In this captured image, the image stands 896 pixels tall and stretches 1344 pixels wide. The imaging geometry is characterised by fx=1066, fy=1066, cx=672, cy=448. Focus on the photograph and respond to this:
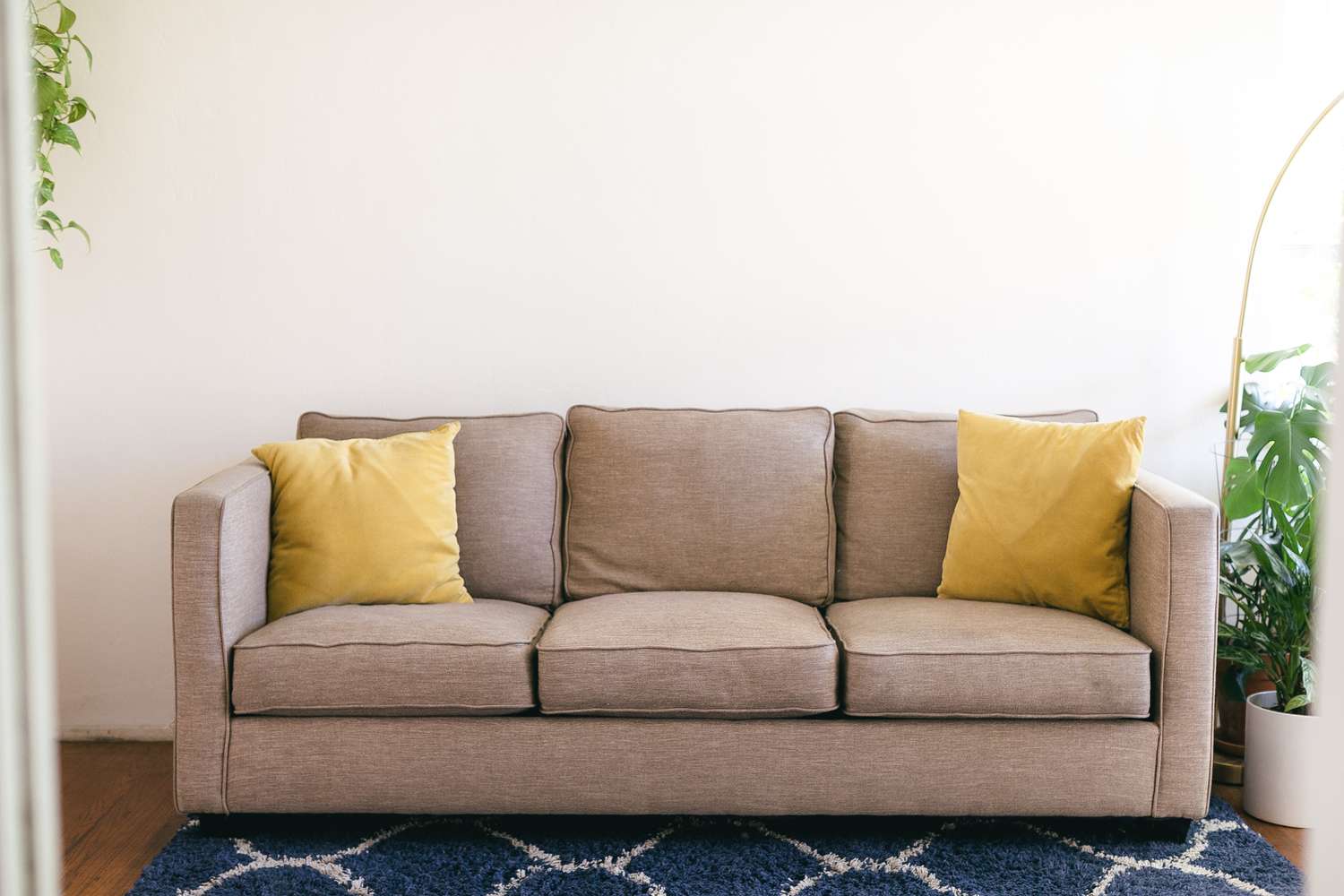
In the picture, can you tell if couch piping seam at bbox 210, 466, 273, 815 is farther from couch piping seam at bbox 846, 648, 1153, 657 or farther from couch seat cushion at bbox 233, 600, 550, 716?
couch piping seam at bbox 846, 648, 1153, 657

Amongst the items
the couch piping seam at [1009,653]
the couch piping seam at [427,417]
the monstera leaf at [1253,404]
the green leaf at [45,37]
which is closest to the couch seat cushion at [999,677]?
the couch piping seam at [1009,653]

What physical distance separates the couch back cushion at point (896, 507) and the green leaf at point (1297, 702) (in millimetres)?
810

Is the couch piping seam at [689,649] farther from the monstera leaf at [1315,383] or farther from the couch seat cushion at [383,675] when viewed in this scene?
the monstera leaf at [1315,383]

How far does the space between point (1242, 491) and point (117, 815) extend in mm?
2742

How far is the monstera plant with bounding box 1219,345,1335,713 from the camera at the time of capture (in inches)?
97.6

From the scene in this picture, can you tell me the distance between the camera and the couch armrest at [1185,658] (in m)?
2.20

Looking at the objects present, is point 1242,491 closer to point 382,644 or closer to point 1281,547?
point 1281,547

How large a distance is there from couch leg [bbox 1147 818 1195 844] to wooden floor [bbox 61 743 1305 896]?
0.22 metres

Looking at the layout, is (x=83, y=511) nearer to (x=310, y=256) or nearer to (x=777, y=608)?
(x=310, y=256)

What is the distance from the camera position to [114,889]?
211 cm

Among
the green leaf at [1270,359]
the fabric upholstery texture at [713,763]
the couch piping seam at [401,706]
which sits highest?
the green leaf at [1270,359]

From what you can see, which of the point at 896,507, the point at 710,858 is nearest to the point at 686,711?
the point at 710,858

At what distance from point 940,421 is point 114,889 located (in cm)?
214

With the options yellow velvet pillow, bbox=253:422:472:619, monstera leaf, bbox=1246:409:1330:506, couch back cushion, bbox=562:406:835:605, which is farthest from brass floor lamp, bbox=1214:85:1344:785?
yellow velvet pillow, bbox=253:422:472:619
